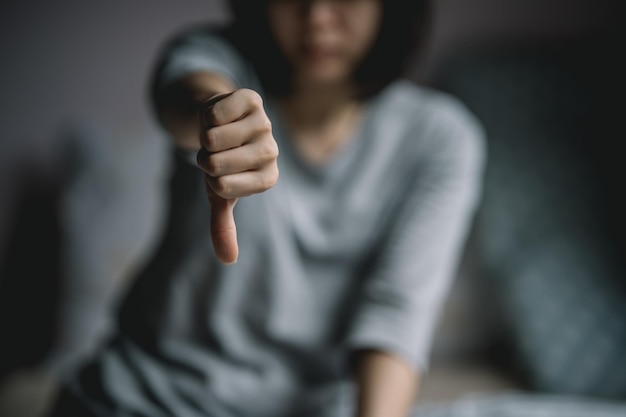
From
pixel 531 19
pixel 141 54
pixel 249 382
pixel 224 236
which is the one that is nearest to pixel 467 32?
pixel 531 19

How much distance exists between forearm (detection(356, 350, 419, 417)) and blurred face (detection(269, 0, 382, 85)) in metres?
0.35

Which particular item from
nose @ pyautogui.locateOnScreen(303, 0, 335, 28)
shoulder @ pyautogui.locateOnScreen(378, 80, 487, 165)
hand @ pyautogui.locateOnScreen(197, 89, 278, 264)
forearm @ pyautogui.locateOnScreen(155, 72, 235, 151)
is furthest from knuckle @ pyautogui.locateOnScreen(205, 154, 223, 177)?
shoulder @ pyautogui.locateOnScreen(378, 80, 487, 165)

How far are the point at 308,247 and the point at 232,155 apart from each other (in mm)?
370

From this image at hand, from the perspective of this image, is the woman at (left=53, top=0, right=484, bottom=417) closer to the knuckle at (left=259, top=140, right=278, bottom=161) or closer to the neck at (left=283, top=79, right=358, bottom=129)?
the neck at (left=283, top=79, right=358, bottom=129)

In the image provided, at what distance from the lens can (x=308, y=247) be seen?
679 millimetres

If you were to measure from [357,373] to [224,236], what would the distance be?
0.39 meters

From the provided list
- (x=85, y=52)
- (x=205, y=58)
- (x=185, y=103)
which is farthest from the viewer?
(x=85, y=52)

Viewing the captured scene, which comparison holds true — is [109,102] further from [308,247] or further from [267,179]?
[267,179]

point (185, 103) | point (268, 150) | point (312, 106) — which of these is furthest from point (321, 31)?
point (268, 150)

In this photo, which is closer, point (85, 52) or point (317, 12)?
point (317, 12)

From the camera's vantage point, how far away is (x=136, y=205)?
113 cm

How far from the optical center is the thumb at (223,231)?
32 cm

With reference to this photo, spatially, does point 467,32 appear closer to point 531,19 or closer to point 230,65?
point 531,19

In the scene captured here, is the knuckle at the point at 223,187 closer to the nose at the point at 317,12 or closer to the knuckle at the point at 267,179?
the knuckle at the point at 267,179
